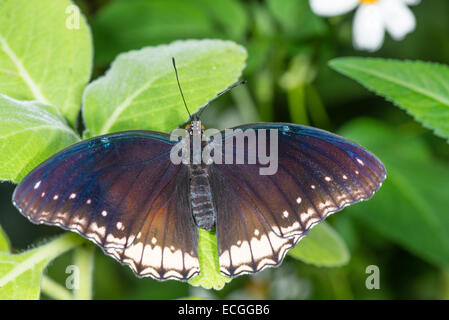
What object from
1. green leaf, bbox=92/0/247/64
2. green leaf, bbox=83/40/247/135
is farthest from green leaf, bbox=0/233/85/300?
green leaf, bbox=92/0/247/64

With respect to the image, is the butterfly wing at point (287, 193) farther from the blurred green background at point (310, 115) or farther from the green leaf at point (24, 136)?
the blurred green background at point (310, 115)

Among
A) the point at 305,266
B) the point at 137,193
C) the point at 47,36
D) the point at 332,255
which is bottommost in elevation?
the point at 305,266

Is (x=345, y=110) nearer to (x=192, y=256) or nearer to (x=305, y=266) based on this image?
(x=305, y=266)

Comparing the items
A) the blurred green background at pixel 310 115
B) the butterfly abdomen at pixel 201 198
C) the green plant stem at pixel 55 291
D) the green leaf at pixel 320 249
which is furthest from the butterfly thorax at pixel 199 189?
the blurred green background at pixel 310 115

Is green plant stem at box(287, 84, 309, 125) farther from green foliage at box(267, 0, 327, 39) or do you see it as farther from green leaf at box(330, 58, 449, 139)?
green leaf at box(330, 58, 449, 139)

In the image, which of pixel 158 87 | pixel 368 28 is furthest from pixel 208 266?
pixel 368 28
